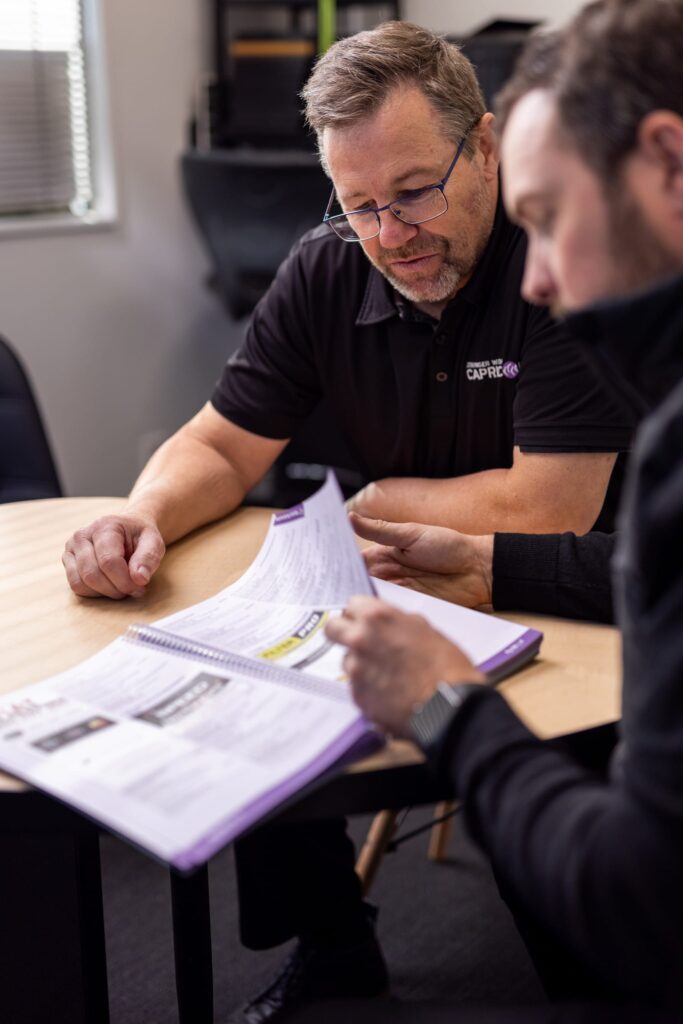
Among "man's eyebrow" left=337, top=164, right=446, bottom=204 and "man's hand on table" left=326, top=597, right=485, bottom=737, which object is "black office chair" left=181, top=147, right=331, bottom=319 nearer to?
"man's eyebrow" left=337, top=164, right=446, bottom=204

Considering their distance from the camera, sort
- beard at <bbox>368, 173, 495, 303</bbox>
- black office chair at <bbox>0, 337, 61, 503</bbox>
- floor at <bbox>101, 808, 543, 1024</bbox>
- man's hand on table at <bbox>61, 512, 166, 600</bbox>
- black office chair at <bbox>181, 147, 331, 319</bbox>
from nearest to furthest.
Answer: man's hand on table at <bbox>61, 512, 166, 600</bbox>, beard at <bbox>368, 173, 495, 303</bbox>, floor at <bbox>101, 808, 543, 1024</bbox>, black office chair at <bbox>0, 337, 61, 503</bbox>, black office chair at <bbox>181, 147, 331, 319</bbox>

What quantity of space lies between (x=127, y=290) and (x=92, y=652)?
2487 mm

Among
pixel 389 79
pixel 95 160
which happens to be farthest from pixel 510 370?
pixel 95 160

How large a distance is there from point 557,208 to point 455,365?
89 cm

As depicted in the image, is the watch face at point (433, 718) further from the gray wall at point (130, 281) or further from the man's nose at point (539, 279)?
the gray wall at point (130, 281)

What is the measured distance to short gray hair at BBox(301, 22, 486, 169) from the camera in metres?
1.55

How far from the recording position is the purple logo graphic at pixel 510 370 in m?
1.65

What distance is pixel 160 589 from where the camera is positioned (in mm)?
1390

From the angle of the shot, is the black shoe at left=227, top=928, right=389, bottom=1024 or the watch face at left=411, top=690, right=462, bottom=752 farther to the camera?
the black shoe at left=227, top=928, right=389, bottom=1024

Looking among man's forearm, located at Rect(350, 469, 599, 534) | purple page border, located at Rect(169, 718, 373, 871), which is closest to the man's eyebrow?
man's forearm, located at Rect(350, 469, 599, 534)

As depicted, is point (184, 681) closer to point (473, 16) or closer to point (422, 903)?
point (422, 903)

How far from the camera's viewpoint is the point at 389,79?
1.56 meters

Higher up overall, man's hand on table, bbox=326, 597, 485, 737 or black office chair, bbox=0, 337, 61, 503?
man's hand on table, bbox=326, 597, 485, 737

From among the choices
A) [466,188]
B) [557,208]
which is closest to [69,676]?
[557,208]
